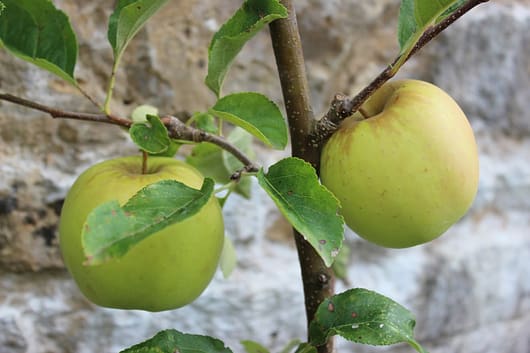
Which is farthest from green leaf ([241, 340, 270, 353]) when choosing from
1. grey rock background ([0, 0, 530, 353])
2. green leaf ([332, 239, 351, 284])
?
green leaf ([332, 239, 351, 284])

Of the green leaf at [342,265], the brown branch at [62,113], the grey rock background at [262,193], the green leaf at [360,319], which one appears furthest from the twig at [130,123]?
the green leaf at [342,265]

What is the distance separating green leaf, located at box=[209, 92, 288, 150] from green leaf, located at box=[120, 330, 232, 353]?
5.7 inches

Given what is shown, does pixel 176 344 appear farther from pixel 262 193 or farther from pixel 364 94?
pixel 262 193

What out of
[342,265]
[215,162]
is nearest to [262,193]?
[342,265]

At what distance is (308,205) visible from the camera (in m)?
0.33

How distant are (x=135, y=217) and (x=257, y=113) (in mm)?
136

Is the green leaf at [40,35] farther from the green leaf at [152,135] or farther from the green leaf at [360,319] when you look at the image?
the green leaf at [360,319]

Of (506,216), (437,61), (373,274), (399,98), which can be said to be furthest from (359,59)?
(399,98)

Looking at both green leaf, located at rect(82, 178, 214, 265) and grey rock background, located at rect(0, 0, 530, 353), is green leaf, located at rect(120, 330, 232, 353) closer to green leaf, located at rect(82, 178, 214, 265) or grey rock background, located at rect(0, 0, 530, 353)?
green leaf, located at rect(82, 178, 214, 265)

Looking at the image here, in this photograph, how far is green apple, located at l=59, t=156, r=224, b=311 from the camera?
371 millimetres

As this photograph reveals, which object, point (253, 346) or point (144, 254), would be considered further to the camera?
point (253, 346)

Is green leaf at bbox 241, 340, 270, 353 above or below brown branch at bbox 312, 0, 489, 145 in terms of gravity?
below

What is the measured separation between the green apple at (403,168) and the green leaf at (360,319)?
46 mm

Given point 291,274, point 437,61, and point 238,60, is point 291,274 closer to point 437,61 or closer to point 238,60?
point 238,60
